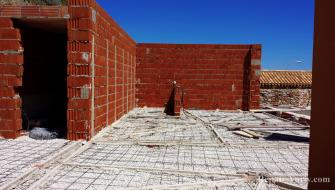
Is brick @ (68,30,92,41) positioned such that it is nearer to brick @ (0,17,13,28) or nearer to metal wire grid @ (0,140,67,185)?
brick @ (0,17,13,28)

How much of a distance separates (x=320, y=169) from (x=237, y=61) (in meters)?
12.2

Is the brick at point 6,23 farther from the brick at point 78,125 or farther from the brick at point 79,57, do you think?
the brick at point 78,125

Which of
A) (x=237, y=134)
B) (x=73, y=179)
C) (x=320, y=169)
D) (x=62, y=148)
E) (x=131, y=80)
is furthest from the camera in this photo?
(x=131, y=80)

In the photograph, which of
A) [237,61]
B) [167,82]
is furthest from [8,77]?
[237,61]

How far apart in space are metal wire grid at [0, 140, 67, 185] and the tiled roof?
19.2 meters

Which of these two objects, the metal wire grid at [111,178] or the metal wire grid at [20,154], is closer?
the metal wire grid at [111,178]

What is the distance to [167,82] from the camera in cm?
1344

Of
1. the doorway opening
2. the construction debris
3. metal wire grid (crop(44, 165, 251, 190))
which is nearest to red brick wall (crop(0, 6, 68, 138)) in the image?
the doorway opening

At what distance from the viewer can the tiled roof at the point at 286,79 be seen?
878 inches

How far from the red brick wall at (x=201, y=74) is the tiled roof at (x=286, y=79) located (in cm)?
950

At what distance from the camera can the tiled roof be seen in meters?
22.3

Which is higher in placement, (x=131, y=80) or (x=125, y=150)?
(x=131, y=80)

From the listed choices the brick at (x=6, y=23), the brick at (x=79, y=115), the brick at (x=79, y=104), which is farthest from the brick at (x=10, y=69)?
the brick at (x=79, y=115)

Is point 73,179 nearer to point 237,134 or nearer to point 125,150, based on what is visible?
point 125,150
